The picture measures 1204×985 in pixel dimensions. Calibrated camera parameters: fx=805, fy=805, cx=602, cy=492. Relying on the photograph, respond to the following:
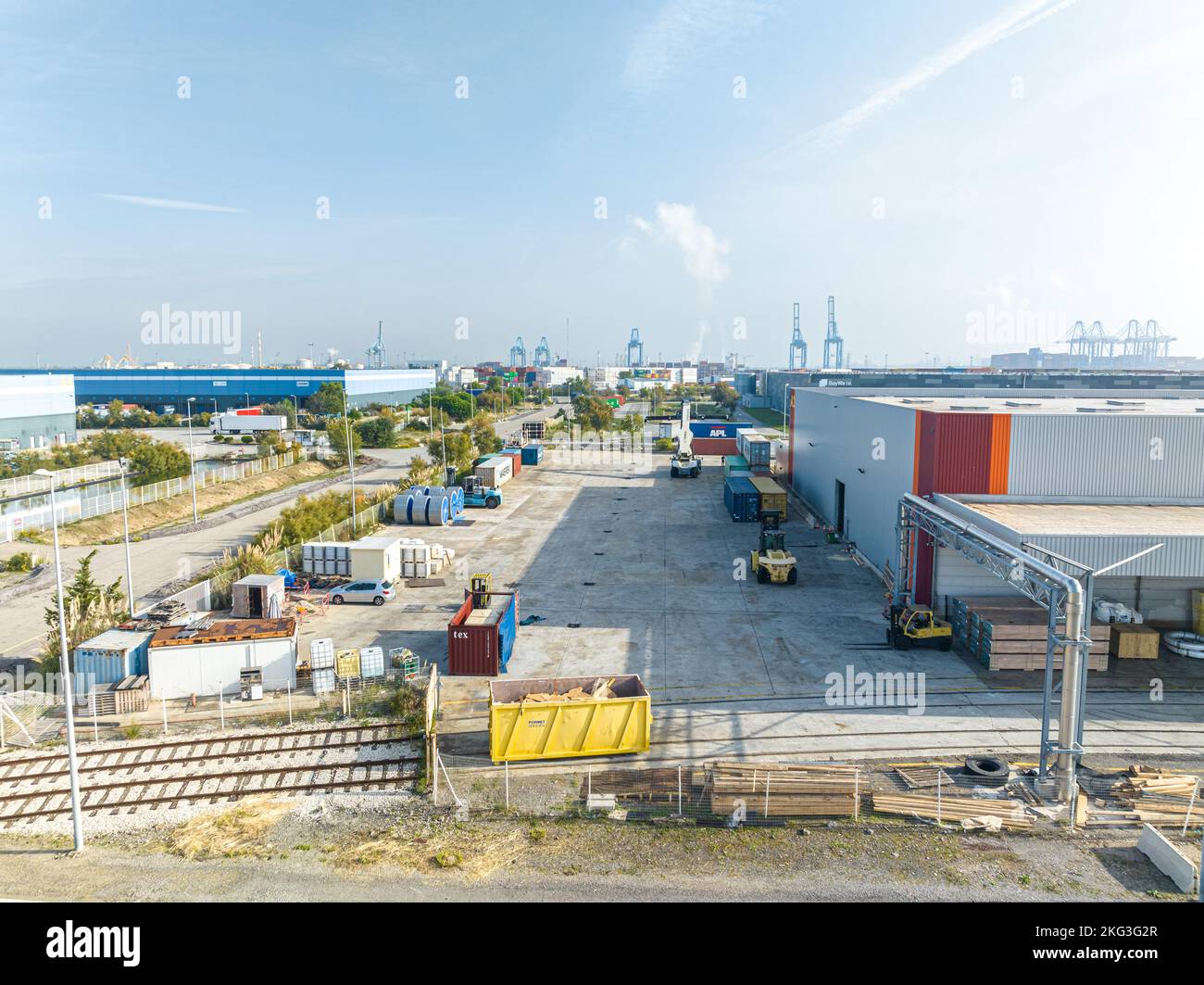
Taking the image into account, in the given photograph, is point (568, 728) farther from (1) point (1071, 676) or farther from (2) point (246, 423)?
(2) point (246, 423)

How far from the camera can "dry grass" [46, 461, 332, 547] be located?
38844 millimetres

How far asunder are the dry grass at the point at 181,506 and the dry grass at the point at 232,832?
2832cm

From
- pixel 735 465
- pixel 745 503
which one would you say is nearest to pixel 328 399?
pixel 735 465

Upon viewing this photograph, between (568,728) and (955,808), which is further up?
(568,728)

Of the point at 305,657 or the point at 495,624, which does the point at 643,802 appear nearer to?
the point at 495,624

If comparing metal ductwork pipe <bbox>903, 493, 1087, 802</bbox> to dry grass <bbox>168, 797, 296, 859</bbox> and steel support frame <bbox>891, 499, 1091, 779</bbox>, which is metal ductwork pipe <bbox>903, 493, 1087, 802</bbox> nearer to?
steel support frame <bbox>891, 499, 1091, 779</bbox>

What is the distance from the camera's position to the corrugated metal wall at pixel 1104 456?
2561 cm

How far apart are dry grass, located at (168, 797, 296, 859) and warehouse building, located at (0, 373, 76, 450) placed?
61466 mm

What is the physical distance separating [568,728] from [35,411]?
71.5m

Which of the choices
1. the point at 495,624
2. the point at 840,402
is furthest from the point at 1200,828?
the point at 840,402

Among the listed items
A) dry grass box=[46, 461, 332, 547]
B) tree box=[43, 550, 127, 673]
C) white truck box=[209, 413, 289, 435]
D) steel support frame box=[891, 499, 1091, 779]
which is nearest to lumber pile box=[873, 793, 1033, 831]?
steel support frame box=[891, 499, 1091, 779]

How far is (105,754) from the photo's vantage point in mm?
17109

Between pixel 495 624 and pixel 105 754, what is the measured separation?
29.8 ft

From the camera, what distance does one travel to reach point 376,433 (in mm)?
78438
